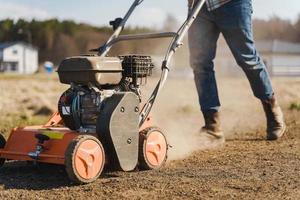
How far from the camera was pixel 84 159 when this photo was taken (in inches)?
135

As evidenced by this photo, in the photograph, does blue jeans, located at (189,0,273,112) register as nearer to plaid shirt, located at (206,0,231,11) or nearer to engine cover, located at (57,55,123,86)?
plaid shirt, located at (206,0,231,11)

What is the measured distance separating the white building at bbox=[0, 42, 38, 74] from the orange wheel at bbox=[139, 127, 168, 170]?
29.9 metres

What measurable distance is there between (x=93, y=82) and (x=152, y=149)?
0.65 m

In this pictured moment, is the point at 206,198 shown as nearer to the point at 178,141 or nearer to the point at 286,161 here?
the point at 286,161

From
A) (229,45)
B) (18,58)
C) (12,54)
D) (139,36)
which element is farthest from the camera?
(18,58)

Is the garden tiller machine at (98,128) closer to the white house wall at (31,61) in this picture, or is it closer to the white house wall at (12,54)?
the white house wall at (12,54)

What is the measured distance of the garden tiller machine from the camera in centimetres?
350

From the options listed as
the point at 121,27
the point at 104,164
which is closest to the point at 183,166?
the point at 104,164

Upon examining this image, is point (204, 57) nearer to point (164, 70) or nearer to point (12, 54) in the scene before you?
point (164, 70)

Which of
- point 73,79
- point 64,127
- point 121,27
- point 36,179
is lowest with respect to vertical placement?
point 36,179

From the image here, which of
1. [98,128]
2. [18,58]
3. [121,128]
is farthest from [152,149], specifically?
[18,58]

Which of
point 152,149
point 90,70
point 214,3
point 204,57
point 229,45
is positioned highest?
point 214,3

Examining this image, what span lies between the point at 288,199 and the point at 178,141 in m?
2.08

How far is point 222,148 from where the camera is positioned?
4.95 m
